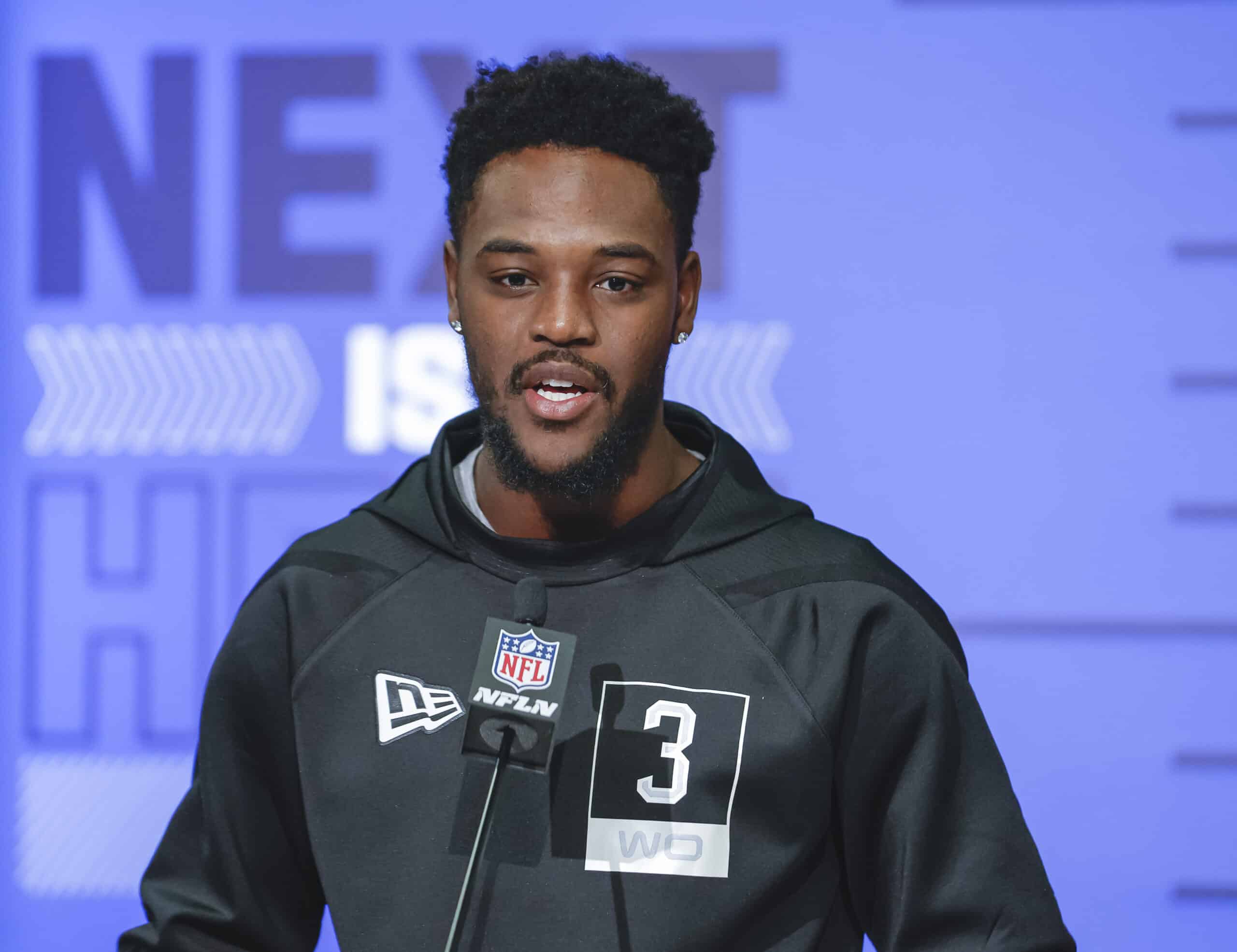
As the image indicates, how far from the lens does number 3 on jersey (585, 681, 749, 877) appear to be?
1.17m

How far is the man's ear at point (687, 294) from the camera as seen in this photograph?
4.41ft

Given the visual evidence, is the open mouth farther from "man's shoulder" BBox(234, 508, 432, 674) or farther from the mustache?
"man's shoulder" BBox(234, 508, 432, 674)

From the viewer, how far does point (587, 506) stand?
1.30 meters

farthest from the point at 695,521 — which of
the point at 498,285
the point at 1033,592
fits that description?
the point at 1033,592

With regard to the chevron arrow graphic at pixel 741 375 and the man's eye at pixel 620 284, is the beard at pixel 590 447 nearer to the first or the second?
the man's eye at pixel 620 284

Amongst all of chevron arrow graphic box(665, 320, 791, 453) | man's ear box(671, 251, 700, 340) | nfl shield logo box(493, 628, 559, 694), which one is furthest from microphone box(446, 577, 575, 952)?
chevron arrow graphic box(665, 320, 791, 453)

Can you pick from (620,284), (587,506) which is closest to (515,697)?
(587,506)

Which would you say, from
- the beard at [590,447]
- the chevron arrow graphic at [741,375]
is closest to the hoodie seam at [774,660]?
the beard at [590,447]

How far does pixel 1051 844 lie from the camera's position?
2.27m

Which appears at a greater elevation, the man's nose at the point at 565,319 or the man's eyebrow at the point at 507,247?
the man's eyebrow at the point at 507,247

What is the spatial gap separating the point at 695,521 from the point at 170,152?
5.16 ft

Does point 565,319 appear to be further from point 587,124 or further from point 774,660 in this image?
point 774,660

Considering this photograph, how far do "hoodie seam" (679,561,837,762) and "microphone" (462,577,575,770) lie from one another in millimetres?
213

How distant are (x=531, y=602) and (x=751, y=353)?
1.30 metres
